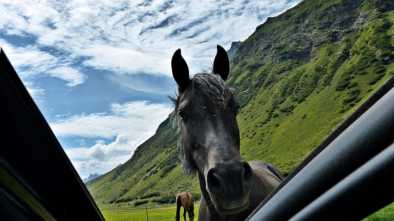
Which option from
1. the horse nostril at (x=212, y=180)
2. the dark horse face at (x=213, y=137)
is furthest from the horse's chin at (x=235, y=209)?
the horse nostril at (x=212, y=180)

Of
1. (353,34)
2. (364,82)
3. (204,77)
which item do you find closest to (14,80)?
(204,77)

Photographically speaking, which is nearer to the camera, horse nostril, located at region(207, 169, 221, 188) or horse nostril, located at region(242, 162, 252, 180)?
horse nostril, located at region(242, 162, 252, 180)

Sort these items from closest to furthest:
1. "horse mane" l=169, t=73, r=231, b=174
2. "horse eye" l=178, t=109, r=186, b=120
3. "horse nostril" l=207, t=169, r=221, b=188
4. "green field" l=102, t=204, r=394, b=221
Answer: "horse nostril" l=207, t=169, r=221, b=188 → "horse mane" l=169, t=73, r=231, b=174 → "horse eye" l=178, t=109, r=186, b=120 → "green field" l=102, t=204, r=394, b=221

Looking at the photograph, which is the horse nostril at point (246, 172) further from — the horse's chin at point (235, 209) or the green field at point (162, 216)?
the green field at point (162, 216)

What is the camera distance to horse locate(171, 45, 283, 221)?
3803mm

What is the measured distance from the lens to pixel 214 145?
14.5 feet

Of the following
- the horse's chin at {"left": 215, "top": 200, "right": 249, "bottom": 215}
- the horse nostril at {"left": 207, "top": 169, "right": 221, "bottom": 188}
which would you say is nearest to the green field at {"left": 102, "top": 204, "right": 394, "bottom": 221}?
the horse's chin at {"left": 215, "top": 200, "right": 249, "bottom": 215}

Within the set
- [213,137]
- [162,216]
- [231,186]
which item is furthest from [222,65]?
[162,216]

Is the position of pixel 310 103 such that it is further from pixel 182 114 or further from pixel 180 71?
pixel 182 114

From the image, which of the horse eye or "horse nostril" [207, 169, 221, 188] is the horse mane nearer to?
the horse eye

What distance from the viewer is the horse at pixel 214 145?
3.80 meters

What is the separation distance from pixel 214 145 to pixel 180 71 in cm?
154

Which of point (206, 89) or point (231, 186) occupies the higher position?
point (206, 89)

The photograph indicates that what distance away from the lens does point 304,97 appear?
180 metres
